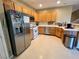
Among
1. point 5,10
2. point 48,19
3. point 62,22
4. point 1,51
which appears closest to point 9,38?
point 1,51

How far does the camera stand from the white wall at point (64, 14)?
490 cm

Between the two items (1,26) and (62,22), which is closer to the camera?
(1,26)

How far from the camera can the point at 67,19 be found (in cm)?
502

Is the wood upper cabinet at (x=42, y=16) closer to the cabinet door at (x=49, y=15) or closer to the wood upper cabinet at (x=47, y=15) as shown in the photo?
→ the wood upper cabinet at (x=47, y=15)

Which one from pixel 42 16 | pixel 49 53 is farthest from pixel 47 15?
pixel 49 53

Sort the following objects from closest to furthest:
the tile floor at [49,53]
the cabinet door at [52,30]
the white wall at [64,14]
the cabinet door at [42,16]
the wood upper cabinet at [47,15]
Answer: the tile floor at [49,53], the white wall at [64,14], the cabinet door at [52,30], the wood upper cabinet at [47,15], the cabinet door at [42,16]

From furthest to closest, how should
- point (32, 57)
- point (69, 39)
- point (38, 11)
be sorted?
1. point (38, 11)
2. point (69, 39)
3. point (32, 57)

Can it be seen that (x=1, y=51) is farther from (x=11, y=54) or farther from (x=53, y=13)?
(x=53, y=13)

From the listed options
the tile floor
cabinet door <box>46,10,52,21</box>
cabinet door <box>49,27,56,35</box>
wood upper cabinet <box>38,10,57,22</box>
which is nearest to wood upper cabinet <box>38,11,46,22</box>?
wood upper cabinet <box>38,10,57,22</box>

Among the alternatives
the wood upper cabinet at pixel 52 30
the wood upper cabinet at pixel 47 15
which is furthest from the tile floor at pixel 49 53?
the wood upper cabinet at pixel 47 15

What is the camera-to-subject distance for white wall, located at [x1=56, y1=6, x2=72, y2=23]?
490cm

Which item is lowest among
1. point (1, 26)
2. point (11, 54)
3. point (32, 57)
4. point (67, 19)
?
point (32, 57)

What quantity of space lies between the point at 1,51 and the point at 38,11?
5.05 meters

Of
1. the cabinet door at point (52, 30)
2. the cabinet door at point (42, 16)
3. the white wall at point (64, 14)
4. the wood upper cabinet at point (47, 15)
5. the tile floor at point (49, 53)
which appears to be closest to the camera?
the tile floor at point (49, 53)
